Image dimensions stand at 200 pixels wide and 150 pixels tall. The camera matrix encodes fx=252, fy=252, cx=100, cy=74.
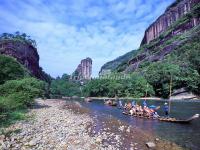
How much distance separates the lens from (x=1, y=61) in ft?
194

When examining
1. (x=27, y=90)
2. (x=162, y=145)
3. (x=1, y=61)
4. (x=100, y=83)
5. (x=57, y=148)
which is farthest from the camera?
(x=100, y=83)

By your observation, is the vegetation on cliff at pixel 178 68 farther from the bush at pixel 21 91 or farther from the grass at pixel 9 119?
the grass at pixel 9 119

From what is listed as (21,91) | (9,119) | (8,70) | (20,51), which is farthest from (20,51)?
(9,119)

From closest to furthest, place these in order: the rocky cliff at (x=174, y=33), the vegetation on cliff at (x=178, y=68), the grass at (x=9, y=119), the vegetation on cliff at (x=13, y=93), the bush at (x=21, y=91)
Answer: the grass at (x=9, y=119)
the vegetation on cliff at (x=13, y=93)
the bush at (x=21, y=91)
the vegetation on cliff at (x=178, y=68)
the rocky cliff at (x=174, y=33)

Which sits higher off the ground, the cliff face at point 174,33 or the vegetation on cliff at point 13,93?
the cliff face at point 174,33

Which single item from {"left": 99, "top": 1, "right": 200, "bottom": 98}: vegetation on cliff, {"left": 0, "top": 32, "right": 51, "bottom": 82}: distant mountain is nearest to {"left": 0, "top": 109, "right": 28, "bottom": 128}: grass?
{"left": 99, "top": 1, "right": 200, "bottom": 98}: vegetation on cliff

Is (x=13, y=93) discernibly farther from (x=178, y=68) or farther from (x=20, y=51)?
(x=20, y=51)

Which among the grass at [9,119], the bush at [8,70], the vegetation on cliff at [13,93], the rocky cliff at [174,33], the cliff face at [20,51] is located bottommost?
the grass at [9,119]

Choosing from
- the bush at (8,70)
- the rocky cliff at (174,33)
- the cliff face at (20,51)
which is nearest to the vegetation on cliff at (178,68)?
the rocky cliff at (174,33)

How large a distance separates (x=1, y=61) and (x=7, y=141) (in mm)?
43900

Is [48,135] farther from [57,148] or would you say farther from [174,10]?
[174,10]

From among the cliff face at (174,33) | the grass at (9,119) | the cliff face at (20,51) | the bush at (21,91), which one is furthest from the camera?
the cliff face at (174,33)

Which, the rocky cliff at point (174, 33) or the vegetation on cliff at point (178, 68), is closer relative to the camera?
the vegetation on cliff at point (178, 68)

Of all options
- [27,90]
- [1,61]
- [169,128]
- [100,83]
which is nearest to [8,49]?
[100,83]
